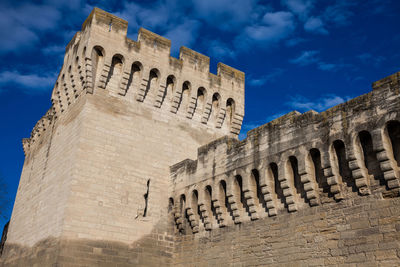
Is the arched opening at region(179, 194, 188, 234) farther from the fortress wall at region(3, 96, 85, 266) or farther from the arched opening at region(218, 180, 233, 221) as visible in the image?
the fortress wall at region(3, 96, 85, 266)

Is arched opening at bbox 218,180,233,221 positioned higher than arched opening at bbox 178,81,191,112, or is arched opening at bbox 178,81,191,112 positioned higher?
arched opening at bbox 178,81,191,112

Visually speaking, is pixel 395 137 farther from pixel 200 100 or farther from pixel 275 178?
pixel 200 100

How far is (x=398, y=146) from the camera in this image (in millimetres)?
9406

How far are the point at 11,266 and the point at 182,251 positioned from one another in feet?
22.9

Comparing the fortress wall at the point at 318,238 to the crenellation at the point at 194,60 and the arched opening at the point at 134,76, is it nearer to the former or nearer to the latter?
the arched opening at the point at 134,76

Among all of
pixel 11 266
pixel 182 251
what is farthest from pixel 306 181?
pixel 11 266

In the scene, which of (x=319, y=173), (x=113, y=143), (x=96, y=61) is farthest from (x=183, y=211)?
(x=96, y=61)

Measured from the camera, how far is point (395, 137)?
9.50 meters

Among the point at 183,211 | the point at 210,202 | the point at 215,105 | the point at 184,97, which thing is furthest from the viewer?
the point at 215,105

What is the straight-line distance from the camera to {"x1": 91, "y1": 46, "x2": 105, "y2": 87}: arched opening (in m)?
15.6

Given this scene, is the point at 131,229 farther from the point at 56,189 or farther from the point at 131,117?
the point at 131,117

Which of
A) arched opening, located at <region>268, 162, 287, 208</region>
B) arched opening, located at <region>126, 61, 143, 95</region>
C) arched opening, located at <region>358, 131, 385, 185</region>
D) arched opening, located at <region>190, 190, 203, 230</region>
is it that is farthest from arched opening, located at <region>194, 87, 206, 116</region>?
arched opening, located at <region>358, 131, 385, 185</region>

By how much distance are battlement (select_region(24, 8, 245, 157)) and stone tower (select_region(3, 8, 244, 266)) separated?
0.15ft

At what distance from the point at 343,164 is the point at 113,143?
8167 mm
